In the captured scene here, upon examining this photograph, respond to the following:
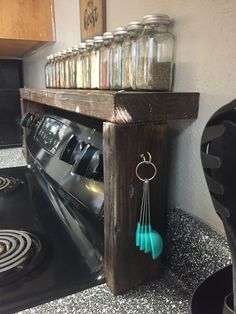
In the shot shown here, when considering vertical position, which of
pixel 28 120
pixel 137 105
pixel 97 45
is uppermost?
Answer: pixel 97 45

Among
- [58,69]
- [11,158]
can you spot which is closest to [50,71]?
[58,69]

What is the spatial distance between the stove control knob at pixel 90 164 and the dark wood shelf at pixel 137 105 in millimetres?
89

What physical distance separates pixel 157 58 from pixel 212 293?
16.4 inches

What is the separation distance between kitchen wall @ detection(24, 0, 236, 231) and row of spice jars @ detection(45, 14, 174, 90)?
0.09 feet

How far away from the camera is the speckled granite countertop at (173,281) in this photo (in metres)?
0.43

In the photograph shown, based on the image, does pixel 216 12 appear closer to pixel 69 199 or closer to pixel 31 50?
pixel 69 199

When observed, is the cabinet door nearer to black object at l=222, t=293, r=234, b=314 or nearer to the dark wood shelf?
the dark wood shelf

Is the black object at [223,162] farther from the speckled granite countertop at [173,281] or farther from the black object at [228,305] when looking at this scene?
the speckled granite countertop at [173,281]

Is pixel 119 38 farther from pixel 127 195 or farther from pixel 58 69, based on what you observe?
pixel 58 69

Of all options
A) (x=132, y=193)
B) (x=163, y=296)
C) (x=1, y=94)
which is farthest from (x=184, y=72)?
(x=1, y=94)

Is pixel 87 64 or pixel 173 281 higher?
pixel 87 64

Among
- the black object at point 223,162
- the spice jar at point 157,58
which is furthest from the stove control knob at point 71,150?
the black object at point 223,162

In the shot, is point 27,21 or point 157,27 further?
point 27,21

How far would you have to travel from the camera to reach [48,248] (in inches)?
22.5
